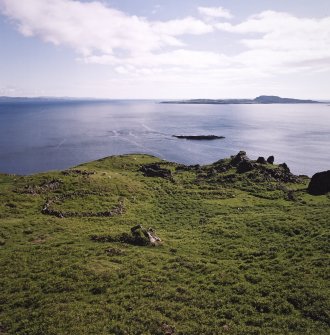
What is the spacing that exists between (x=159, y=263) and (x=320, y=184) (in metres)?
48.3

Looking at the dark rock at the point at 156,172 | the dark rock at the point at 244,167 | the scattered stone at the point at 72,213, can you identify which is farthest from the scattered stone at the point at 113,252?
the dark rock at the point at 244,167

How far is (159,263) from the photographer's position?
110 feet

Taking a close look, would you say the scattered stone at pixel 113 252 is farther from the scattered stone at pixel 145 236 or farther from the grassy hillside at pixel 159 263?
the scattered stone at pixel 145 236

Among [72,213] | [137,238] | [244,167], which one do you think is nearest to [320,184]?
[244,167]

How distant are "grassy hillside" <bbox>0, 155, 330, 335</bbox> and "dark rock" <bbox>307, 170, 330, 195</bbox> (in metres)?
4.71

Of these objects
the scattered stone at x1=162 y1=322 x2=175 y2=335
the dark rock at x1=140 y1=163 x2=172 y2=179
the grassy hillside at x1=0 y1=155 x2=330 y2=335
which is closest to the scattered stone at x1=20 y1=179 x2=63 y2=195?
the grassy hillside at x1=0 y1=155 x2=330 y2=335

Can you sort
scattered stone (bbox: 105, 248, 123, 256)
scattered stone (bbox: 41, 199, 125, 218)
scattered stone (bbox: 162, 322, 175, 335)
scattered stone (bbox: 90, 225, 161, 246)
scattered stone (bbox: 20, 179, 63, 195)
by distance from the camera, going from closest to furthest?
1. scattered stone (bbox: 162, 322, 175, 335)
2. scattered stone (bbox: 105, 248, 123, 256)
3. scattered stone (bbox: 90, 225, 161, 246)
4. scattered stone (bbox: 41, 199, 125, 218)
5. scattered stone (bbox: 20, 179, 63, 195)

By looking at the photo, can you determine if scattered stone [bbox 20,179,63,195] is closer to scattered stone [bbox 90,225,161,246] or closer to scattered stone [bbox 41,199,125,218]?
scattered stone [bbox 41,199,125,218]

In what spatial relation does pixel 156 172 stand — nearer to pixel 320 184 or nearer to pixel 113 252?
pixel 320 184

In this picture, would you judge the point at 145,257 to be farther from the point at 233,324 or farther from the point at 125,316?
the point at 233,324

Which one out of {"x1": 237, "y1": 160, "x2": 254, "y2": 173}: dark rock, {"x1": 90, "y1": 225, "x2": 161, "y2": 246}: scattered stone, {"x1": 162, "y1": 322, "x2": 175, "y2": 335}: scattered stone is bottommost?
{"x1": 90, "y1": 225, "x2": 161, "y2": 246}: scattered stone

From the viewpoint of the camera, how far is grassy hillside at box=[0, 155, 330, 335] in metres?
23.6

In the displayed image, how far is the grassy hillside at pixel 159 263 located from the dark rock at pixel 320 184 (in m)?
4.71

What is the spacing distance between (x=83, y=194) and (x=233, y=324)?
140ft
